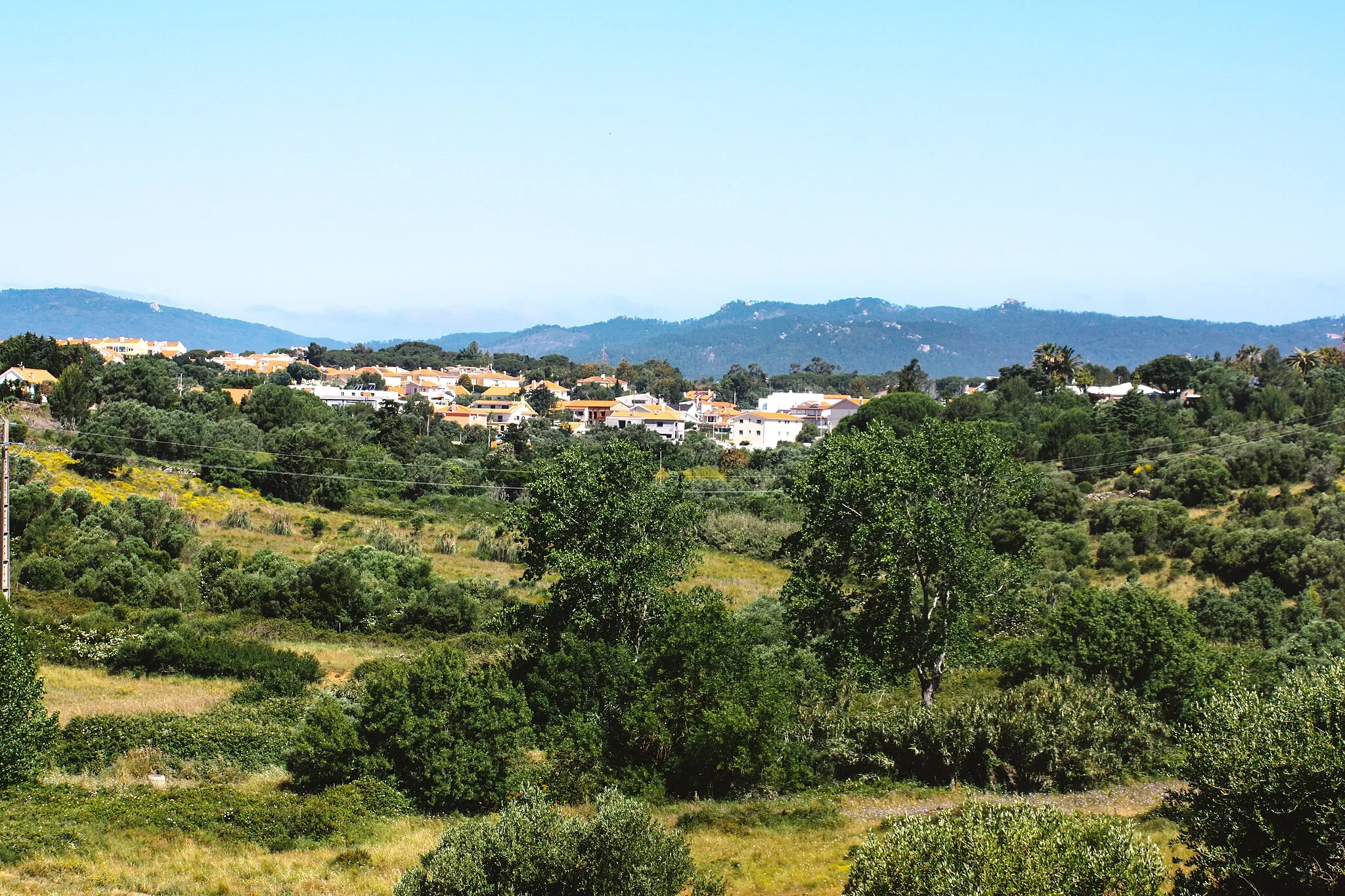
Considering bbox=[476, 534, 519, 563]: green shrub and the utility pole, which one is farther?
bbox=[476, 534, 519, 563]: green shrub

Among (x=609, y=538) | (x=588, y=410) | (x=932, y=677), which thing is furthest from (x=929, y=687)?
(x=588, y=410)

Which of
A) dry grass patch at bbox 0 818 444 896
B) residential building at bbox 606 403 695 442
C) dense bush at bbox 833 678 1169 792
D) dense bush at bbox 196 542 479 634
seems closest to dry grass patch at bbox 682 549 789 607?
dense bush at bbox 196 542 479 634

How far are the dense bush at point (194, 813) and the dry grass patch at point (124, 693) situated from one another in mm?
4911

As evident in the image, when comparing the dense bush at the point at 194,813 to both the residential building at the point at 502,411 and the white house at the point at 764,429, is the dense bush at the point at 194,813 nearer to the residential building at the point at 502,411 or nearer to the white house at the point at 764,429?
the residential building at the point at 502,411

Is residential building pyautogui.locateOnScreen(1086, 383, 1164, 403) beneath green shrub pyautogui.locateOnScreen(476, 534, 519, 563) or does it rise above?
above

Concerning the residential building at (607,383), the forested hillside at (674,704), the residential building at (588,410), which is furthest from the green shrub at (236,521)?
the residential building at (607,383)

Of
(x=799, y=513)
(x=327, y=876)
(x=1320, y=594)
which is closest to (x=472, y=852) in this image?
(x=327, y=876)

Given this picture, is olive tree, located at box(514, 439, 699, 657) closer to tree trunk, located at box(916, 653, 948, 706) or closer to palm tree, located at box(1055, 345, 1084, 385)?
tree trunk, located at box(916, 653, 948, 706)

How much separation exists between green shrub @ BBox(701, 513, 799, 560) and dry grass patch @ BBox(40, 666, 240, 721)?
28994mm

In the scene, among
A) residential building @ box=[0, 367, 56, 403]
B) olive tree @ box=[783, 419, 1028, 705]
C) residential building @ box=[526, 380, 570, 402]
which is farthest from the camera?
residential building @ box=[526, 380, 570, 402]

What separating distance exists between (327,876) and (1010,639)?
16565 mm

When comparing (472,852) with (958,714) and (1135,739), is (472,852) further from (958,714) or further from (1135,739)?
(1135,739)

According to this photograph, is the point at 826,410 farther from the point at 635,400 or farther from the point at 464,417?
the point at 464,417

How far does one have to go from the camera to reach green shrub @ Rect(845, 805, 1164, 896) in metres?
9.01
